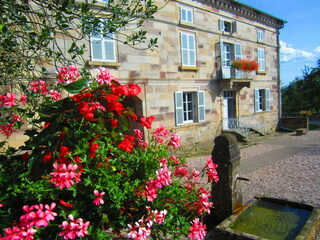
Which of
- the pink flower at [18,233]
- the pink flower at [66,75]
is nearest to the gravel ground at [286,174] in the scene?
the pink flower at [66,75]

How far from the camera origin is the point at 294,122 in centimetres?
1717

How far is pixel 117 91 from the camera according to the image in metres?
1.63

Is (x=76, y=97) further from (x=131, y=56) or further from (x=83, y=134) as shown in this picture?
(x=131, y=56)

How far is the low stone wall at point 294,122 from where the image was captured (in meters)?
16.7

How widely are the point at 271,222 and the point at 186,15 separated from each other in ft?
32.3

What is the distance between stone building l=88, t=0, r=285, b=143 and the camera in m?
9.61

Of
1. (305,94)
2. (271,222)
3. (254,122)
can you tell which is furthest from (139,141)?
(305,94)

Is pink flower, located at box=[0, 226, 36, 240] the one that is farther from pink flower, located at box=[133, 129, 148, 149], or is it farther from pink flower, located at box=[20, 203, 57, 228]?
pink flower, located at box=[133, 129, 148, 149]

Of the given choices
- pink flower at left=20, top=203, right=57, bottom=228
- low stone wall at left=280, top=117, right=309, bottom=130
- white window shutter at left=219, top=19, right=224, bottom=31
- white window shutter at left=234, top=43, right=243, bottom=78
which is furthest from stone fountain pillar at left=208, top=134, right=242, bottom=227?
low stone wall at left=280, top=117, right=309, bottom=130

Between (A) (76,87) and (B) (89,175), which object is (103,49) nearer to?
(A) (76,87)

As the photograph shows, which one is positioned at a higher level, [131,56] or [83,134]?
[131,56]

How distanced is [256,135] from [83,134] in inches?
534

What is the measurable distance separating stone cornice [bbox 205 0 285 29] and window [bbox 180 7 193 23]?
57.3 inches

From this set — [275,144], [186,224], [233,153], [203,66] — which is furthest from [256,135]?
[186,224]
